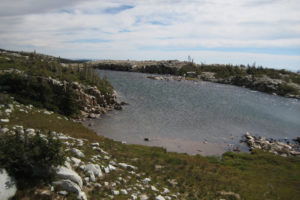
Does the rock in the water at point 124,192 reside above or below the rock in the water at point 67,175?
below

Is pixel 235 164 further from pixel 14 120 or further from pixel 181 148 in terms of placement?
pixel 14 120

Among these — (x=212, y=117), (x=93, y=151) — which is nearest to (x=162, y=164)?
Result: (x=93, y=151)

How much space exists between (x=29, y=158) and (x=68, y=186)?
2142 mm

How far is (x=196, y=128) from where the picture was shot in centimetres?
4575

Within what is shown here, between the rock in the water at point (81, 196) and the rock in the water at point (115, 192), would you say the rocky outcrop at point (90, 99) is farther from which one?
the rock in the water at point (81, 196)

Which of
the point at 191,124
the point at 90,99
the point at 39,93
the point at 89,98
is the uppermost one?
the point at 39,93

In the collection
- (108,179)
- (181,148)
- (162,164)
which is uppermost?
(108,179)

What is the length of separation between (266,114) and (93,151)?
62.8 m

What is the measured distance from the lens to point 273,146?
3909cm

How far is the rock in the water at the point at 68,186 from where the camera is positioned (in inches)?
383

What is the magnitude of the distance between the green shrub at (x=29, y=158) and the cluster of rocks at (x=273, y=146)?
36444 mm

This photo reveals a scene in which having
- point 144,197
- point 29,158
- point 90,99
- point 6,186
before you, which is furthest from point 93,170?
point 90,99

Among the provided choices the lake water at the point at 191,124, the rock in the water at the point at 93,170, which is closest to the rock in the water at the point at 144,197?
the rock in the water at the point at 93,170

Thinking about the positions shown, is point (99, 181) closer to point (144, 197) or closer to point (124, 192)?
point (124, 192)
